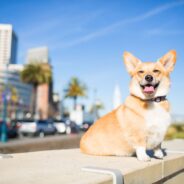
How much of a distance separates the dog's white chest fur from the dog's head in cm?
17

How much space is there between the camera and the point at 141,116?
156 inches

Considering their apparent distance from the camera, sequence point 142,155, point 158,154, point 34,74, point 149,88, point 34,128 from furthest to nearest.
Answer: point 34,74
point 34,128
point 158,154
point 149,88
point 142,155

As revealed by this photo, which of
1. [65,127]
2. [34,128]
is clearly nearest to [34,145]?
[34,128]

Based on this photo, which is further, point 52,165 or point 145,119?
point 145,119

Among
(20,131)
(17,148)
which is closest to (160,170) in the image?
(17,148)

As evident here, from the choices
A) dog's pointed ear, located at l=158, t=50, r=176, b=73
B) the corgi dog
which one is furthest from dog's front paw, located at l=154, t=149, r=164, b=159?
dog's pointed ear, located at l=158, t=50, r=176, b=73

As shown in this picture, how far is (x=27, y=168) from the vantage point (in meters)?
3.09

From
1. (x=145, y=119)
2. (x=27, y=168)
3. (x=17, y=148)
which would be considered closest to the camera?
(x=27, y=168)

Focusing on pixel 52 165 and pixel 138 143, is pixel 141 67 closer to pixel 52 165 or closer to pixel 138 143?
pixel 138 143

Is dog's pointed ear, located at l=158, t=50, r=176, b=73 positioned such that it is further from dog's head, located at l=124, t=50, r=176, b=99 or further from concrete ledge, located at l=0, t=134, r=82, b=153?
concrete ledge, located at l=0, t=134, r=82, b=153

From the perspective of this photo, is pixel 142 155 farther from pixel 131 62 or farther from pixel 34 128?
pixel 34 128

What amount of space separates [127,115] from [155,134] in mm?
424

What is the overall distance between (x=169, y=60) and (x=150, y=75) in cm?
44

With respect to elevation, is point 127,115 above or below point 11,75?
below
